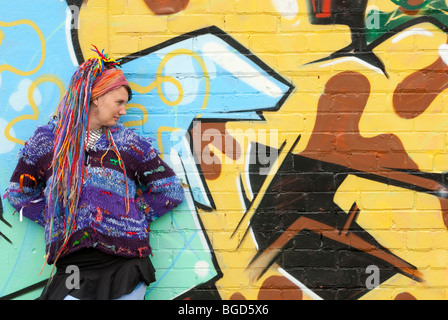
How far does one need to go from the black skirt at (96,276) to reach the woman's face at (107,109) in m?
0.75

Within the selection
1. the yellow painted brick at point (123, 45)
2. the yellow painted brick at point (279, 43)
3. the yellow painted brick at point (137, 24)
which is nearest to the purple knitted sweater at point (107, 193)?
the yellow painted brick at point (123, 45)

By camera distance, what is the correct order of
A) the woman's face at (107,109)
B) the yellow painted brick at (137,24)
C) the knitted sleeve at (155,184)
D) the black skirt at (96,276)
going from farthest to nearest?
1. the yellow painted brick at (137,24)
2. the knitted sleeve at (155,184)
3. the woman's face at (107,109)
4. the black skirt at (96,276)

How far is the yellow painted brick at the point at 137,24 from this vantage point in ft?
11.5

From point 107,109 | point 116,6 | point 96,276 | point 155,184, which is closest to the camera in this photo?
point 96,276

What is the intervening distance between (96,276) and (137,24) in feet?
5.23

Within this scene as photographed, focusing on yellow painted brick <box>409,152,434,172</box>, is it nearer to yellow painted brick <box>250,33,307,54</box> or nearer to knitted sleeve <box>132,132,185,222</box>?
yellow painted brick <box>250,33,307,54</box>

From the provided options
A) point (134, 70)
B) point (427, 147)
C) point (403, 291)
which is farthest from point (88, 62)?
point (403, 291)

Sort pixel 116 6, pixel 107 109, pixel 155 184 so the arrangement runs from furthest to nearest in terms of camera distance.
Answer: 1. pixel 116 6
2. pixel 155 184
3. pixel 107 109

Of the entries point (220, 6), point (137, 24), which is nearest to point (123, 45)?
point (137, 24)

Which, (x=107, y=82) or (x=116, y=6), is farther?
(x=116, y=6)

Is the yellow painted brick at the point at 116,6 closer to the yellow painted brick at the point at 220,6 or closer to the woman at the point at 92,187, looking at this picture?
the woman at the point at 92,187

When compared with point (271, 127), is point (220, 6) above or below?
above

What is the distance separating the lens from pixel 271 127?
3521 mm

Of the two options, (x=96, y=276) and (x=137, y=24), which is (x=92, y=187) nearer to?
(x=96, y=276)
